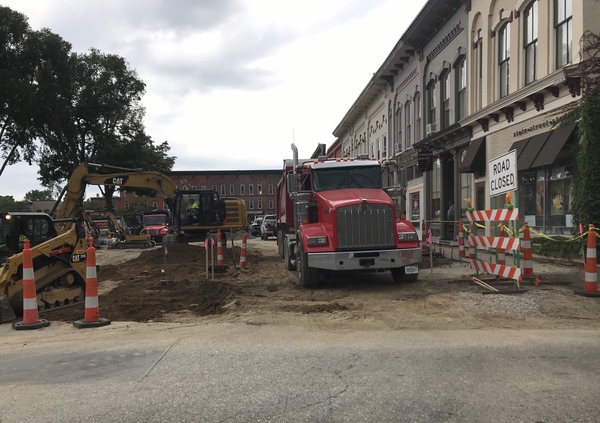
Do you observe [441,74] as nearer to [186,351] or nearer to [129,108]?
[186,351]

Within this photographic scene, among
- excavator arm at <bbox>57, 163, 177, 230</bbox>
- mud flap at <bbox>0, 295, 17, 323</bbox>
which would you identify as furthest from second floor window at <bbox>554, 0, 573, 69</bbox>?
excavator arm at <bbox>57, 163, 177, 230</bbox>

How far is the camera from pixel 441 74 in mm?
22625

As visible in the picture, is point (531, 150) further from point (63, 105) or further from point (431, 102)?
point (63, 105)

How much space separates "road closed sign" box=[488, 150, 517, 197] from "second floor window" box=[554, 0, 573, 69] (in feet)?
18.3

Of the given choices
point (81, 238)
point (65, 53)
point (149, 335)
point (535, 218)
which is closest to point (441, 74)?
point (535, 218)

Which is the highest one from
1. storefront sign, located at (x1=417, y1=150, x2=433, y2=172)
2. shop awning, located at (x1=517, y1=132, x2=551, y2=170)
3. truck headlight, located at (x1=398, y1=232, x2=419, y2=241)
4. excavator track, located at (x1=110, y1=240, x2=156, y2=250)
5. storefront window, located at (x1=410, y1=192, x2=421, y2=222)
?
storefront sign, located at (x1=417, y1=150, x2=433, y2=172)

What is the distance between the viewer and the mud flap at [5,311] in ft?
24.9

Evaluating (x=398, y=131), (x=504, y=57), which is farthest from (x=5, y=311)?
(x=398, y=131)

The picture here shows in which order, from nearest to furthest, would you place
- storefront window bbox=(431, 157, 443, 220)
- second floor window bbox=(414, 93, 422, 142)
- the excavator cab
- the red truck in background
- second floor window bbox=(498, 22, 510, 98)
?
the excavator cab → the red truck in background → second floor window bbox=(498, 22, 510, 98) → storefront window bbox=(431, 157, 443, 220) → second floor window bbox=(414, 93, 422, 142)

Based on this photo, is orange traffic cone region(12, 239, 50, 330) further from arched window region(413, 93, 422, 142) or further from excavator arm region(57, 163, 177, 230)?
arched window region(413, 93, 422, 142)

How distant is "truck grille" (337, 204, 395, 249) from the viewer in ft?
31.6

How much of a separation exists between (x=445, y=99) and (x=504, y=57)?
5300 millimetres

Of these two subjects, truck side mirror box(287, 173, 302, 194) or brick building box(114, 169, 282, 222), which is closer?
truck side mirror box(287, 173, 302, 194)

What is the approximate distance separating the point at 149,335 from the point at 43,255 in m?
3.61
